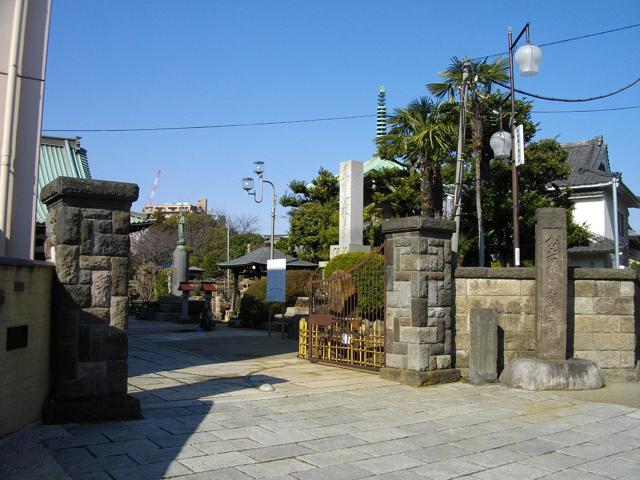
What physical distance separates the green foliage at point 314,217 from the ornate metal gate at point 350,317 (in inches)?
633

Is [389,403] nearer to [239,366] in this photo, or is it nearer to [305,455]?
[305,455]

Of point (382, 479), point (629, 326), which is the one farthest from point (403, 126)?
point (382, 479)

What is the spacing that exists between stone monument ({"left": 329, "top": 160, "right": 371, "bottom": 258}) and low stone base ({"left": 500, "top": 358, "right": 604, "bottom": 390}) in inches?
390

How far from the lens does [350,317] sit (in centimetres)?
1095

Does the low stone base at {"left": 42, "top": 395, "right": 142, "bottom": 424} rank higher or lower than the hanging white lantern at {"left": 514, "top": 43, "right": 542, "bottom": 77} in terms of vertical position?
lower

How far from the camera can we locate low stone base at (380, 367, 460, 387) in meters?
9.12

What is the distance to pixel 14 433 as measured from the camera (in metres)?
5.47

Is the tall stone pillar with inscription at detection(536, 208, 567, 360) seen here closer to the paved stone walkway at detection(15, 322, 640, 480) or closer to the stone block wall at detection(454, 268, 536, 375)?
the stone block wall at detection(454, 268, 536, 375)

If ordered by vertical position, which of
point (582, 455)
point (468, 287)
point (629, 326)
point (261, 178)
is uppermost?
point (261, 178)

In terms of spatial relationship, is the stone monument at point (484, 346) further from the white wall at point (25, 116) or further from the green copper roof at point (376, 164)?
the green copper roof at point (376, 164)

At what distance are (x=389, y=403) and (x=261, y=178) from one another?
18001 mm

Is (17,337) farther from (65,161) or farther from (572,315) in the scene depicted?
(65,161)

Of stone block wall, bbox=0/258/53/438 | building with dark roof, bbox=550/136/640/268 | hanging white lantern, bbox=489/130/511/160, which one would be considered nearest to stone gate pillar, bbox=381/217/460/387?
stone block wall, bbox=0/258/53/438

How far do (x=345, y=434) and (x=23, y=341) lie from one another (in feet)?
10.9
